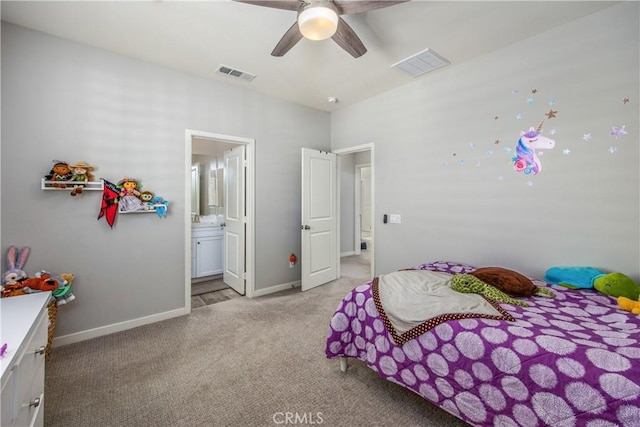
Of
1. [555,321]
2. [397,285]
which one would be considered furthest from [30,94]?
[555,321]

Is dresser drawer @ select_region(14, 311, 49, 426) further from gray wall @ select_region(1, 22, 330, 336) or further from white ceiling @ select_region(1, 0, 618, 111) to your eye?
white ceiling @ select_region(1, 0, 618, 111)

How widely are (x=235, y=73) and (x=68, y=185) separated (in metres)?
1.96

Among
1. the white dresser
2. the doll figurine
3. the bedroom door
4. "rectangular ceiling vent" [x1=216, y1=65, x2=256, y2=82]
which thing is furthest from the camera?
the bedroom door

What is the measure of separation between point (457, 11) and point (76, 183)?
11.4 ft

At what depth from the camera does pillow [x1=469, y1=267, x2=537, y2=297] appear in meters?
1.94

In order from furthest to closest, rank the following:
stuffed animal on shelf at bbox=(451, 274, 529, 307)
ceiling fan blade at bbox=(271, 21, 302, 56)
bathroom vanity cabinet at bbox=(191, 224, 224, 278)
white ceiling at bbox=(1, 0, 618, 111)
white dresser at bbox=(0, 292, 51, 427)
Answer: bathroom vanity cabinet at bbox=(191, 224, 224, 278), white ceiling at bbox=(1, 0, 618, 111), ceiling fan blade at bbox=(271, 21, 302, 56), stuffed animal on shelf at bbox=(451, 274, 529, 307), white dresser at bbox=(0, 292, 51, 427)

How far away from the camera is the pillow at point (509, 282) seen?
1.94 m

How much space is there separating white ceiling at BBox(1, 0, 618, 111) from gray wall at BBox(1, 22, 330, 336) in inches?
9.5

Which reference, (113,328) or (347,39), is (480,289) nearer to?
(347,39)

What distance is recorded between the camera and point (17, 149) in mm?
2291

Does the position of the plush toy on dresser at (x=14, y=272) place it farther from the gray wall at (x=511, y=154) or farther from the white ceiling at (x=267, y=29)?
the gray wall at (x=511, y=154)

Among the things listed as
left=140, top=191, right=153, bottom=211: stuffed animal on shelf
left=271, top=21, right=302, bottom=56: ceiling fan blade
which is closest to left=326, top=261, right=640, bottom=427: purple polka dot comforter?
left=271, top=21, right=302, bottom=56: ceiling fan blade

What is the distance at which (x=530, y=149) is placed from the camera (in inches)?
97.8

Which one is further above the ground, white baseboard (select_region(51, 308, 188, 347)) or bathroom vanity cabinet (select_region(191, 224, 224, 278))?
bathroom vanity cabinet (select_region(191, 224, 224, 278))
